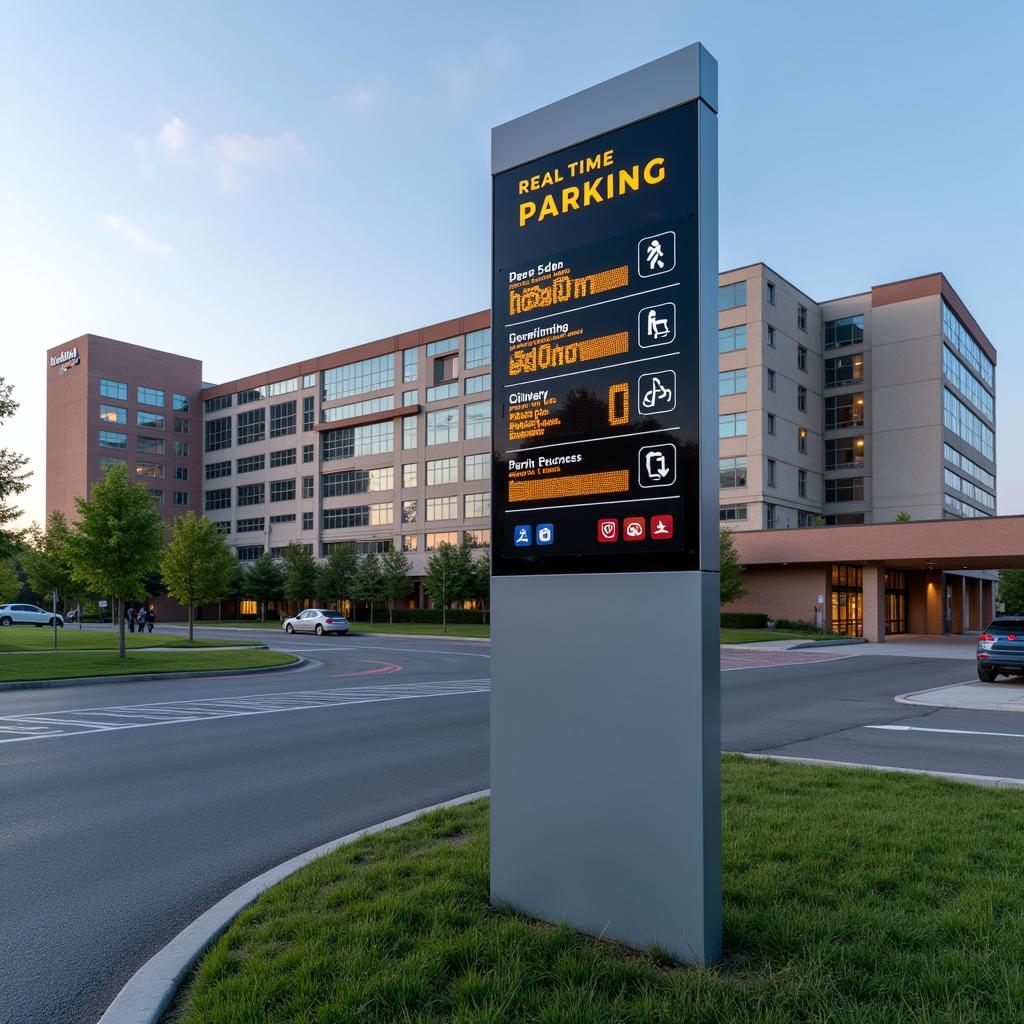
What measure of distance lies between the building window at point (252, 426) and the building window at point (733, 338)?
48193 millimetres

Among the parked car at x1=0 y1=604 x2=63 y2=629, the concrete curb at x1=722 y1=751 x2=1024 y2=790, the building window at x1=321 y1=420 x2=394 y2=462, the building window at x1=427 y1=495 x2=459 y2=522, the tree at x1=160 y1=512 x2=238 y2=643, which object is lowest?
the parked car at x1=0 y1=604 x2=63 y2=629

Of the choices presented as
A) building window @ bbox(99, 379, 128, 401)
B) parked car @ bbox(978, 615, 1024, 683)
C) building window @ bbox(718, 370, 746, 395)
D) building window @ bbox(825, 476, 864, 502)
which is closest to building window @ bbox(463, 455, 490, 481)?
building window @ bbox(718, 370, 746, 395)

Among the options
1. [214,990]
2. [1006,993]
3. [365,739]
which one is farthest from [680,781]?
[365,739]

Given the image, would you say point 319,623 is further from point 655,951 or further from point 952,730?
point 655,951

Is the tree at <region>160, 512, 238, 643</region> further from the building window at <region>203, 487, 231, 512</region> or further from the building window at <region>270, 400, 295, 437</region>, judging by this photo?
the building window at <region>203, 487, 231, 512</region>

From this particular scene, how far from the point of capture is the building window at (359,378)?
72125 mm

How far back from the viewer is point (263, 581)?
70.2 m

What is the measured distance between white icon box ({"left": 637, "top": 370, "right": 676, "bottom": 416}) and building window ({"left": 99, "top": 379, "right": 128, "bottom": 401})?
90303 millimetres

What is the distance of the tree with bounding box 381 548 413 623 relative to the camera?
60.7 m

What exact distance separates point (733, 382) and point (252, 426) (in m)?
50.8

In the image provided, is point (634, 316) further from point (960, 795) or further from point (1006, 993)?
point (960, 795)

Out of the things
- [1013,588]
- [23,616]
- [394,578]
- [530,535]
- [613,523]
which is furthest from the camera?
[1013,588]

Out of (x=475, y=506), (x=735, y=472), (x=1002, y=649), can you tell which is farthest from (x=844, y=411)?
(x=1002, y=649)

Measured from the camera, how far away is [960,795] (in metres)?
7.19
